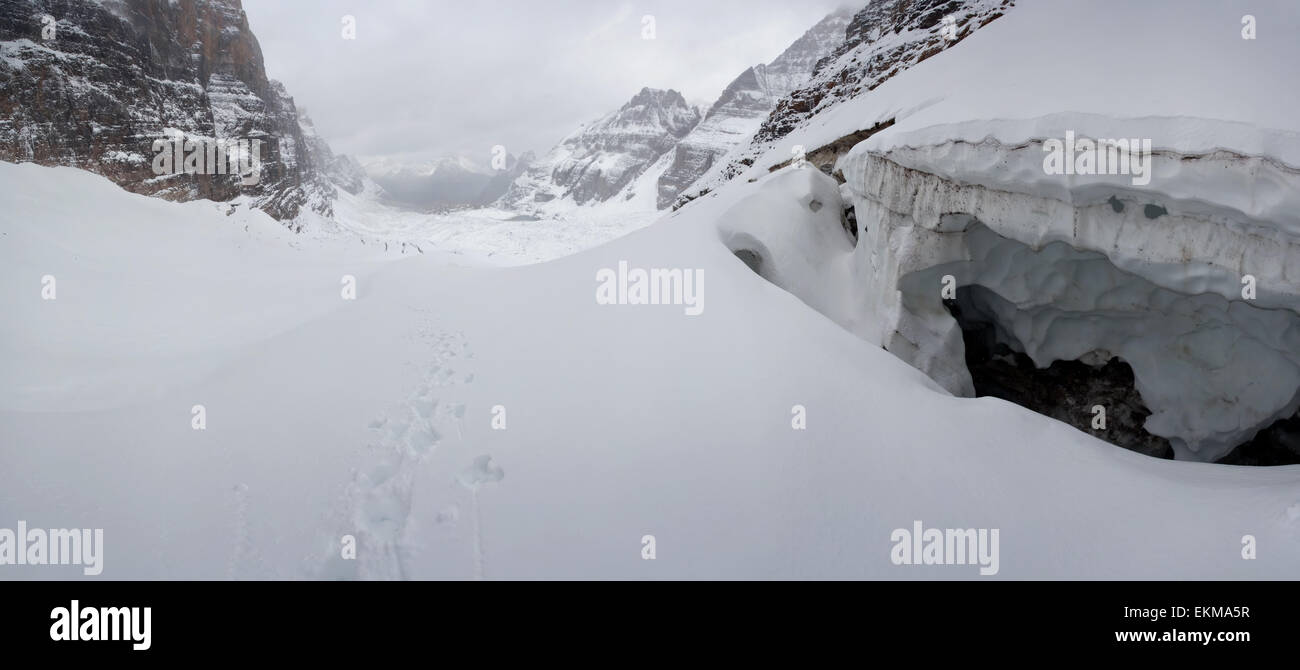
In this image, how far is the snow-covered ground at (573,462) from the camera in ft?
11.6

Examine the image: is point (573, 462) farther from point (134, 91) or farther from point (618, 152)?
point (618, 152)

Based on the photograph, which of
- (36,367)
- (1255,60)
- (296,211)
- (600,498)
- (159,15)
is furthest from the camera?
(296,211)

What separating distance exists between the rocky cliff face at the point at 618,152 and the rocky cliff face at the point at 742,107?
29.7 meters

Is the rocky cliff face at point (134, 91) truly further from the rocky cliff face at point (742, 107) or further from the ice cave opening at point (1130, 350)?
the rocky cliff face at point (742, 107)

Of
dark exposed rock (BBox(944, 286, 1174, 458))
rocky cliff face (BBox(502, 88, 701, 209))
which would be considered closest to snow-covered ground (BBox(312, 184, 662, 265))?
dark exposed rock (BBox(944, 286, 1174, 458))

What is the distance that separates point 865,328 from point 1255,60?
565 cm

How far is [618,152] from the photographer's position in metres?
180

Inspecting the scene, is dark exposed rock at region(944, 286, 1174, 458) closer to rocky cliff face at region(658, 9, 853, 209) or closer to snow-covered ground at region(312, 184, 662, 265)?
snow-covered ground at region(312, 184, 662, 265)

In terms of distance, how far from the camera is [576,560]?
11.6ft

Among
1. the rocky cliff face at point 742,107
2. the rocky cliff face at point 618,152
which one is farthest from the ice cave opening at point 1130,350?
the rocky cliff face at point 618,152

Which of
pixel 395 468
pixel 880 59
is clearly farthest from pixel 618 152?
pixel 395 468

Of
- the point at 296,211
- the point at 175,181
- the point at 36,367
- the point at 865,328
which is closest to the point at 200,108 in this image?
the point at 175,181
